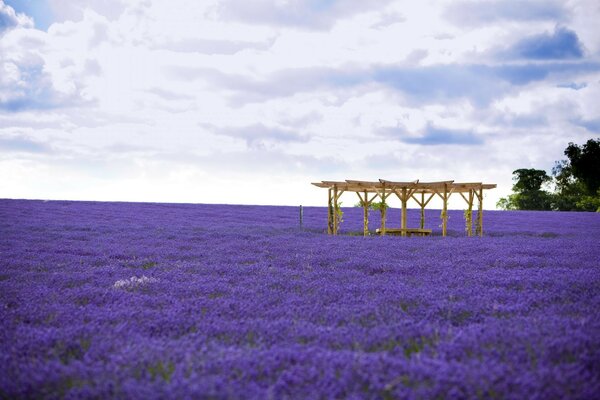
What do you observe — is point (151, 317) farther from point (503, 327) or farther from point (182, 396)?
point (503, 327)

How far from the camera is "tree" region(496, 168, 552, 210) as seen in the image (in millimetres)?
51719

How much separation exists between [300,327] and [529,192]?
5503 centimetres

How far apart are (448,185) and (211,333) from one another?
16.6 meters

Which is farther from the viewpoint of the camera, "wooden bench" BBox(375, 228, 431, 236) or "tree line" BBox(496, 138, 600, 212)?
"tree line" BBox(496, 138, 600, 212)

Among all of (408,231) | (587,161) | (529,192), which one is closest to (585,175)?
(587,161)

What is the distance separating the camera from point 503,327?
4.37 meters

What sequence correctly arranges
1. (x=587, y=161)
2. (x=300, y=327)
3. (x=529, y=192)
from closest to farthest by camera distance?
(x=300, y=327) → (x=587, y=161) → (x=529, y=192)

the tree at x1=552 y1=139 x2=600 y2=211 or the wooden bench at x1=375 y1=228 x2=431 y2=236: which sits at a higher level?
the tree at x1=552 y1=139 x2=600 y2=211

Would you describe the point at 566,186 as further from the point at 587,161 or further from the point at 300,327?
the point at 300,327

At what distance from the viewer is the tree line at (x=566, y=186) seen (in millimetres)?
44219

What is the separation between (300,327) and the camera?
4375 millimetres

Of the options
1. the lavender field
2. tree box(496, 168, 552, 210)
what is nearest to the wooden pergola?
the lavender field

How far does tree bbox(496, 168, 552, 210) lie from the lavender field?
154 ft

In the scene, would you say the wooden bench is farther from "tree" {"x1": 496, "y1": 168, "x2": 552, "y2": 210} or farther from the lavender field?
"tree" {"x1": 496, "y1": 168, "x2": 552, "y2": 210}
